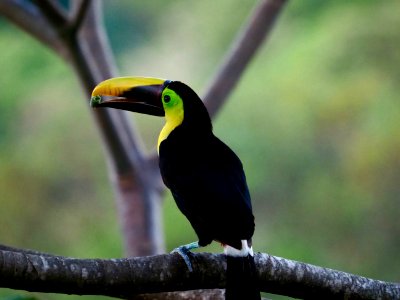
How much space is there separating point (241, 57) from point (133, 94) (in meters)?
1.02

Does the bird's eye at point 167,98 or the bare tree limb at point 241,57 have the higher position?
the bare tree limb at point 241,57

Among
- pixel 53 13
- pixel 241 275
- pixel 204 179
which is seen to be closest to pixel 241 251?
pixel 241 275

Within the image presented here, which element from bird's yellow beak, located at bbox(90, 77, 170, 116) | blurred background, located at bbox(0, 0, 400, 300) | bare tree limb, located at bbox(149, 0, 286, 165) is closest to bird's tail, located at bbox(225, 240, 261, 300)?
bird's yellow beak, located at bbox(90, 77, 170, 116)

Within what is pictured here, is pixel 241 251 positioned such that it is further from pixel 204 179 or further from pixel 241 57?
pixel 241 57

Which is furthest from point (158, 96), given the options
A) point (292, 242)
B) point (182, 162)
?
Answer: point (292, 242)

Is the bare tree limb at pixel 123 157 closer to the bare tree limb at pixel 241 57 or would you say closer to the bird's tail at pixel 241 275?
the bare tree limb at pixel 241 57

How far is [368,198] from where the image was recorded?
5707 mm

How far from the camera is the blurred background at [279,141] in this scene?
5.61 m

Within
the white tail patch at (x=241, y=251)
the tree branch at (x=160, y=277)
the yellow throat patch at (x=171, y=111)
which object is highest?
the yellow throat patch at (x=171, y=111)

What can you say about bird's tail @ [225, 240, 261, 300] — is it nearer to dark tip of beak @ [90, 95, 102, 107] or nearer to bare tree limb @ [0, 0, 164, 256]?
dark tip of beak @ [90, 95, 102, 107]

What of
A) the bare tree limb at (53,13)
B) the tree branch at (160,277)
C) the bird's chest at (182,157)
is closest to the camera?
the tree branch at (160,277)

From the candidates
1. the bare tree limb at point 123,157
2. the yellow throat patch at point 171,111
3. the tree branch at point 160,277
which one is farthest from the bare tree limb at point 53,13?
the tree branch at point 160,277

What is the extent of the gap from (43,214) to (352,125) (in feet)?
7.05

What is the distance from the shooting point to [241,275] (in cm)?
155
